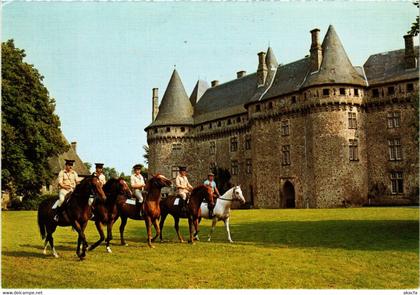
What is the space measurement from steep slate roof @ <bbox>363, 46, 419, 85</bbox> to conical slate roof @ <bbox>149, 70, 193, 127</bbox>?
22.2 meters

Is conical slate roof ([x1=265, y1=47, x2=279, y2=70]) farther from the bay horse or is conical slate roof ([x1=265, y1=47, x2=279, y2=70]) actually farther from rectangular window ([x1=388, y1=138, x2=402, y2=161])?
the bay horse

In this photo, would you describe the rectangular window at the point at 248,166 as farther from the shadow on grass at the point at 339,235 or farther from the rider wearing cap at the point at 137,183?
the rider wearing cap at the point at 137,183

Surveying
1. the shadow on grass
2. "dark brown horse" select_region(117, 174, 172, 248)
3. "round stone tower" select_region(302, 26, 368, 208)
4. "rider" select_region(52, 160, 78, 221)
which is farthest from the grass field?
"round stone tower" select_region(302, 26, 368, 208)

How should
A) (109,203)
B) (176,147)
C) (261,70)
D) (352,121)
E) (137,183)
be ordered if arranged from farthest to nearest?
(176,147), (261,70), (352,121), (137,183), (109,203)

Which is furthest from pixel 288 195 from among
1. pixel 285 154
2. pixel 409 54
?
pixel 409 54

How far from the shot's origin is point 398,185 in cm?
3512

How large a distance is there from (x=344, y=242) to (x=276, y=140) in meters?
27.4

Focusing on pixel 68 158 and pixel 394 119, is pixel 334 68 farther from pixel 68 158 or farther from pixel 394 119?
pixel 68 158

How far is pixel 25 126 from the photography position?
29656 millimetres

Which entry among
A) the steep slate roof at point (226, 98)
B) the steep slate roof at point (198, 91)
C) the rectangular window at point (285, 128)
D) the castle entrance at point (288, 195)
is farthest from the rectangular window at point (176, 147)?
the castle entrance at point (288, 195)

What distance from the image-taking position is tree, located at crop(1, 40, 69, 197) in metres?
28.0

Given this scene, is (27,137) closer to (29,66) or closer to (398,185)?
(29,66)

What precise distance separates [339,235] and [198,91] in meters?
44.4

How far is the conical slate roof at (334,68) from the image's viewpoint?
3638 centimetres
